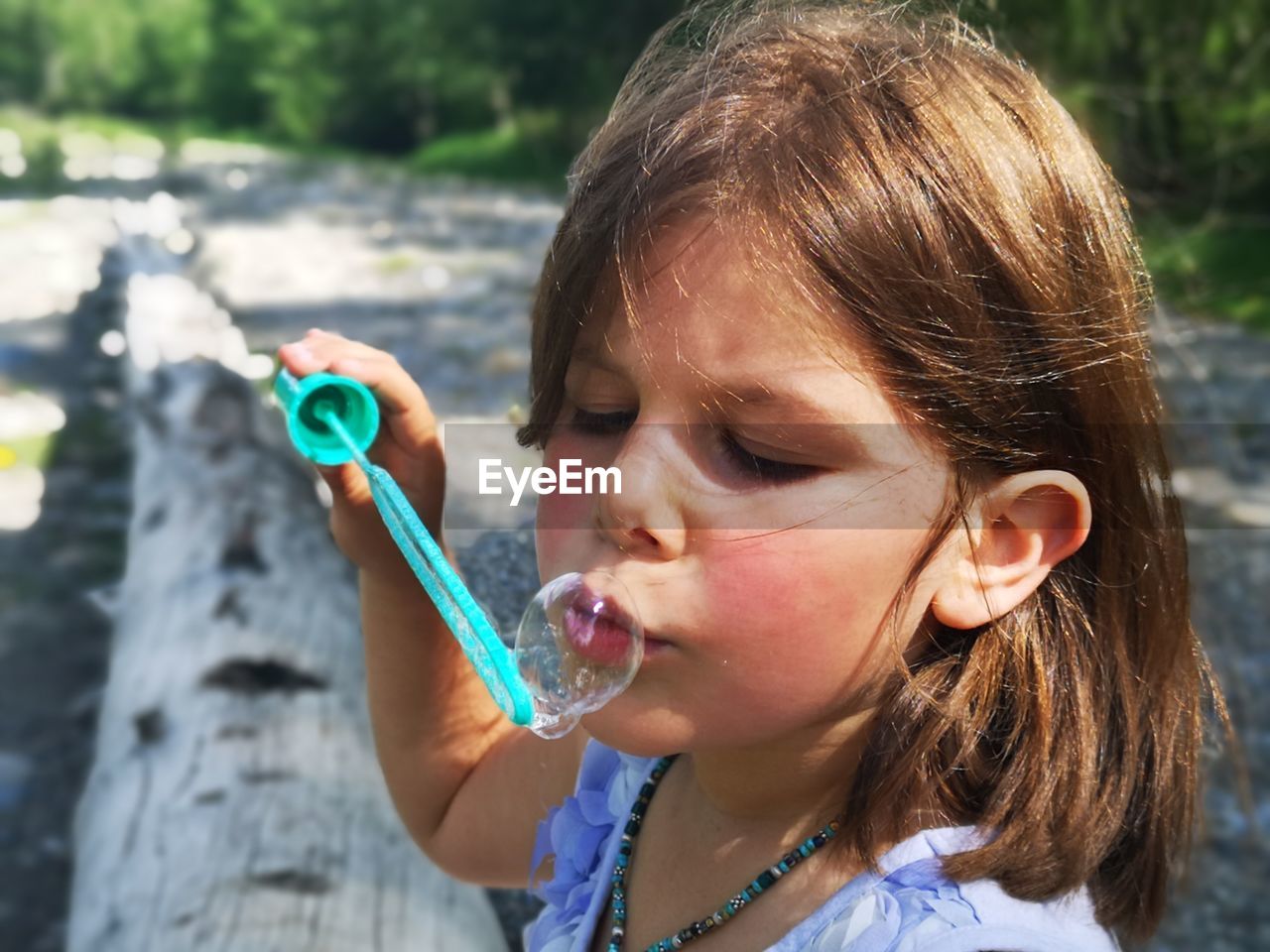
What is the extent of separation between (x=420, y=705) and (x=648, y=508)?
2.01 feet

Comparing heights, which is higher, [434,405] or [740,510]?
[434,405]

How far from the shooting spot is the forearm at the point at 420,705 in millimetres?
1496

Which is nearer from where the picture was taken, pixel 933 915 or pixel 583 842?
pixel 933 915

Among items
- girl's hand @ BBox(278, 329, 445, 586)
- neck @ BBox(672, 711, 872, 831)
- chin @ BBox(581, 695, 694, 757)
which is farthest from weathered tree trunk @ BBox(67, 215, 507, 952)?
chin @ BBox(581, 695, 694, 757)

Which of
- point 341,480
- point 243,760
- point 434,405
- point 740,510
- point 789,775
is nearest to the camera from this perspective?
point 740,510

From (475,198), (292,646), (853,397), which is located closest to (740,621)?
(853,397)

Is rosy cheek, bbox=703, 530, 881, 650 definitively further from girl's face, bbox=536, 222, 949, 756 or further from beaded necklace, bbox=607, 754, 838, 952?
beaded necklace, bbox=607, 754, 838, 952

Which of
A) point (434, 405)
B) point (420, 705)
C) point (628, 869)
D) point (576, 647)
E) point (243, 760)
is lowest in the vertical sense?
point (628, 869)

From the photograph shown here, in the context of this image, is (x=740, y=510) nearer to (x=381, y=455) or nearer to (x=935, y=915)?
(x=935, y=915)

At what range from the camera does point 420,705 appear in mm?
1532

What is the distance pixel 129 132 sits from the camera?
39.5 m

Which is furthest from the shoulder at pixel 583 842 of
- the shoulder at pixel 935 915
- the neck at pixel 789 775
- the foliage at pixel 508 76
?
the foliage at pixel 508 76

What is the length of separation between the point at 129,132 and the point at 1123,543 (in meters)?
42.3

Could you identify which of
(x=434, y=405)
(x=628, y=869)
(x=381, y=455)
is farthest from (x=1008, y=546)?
(x=434, y=405)
